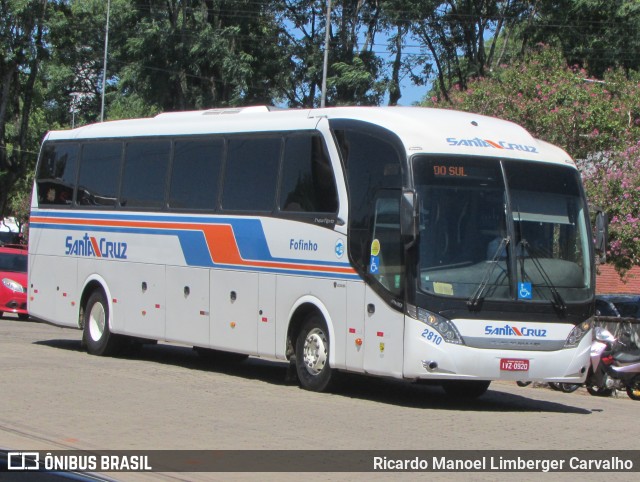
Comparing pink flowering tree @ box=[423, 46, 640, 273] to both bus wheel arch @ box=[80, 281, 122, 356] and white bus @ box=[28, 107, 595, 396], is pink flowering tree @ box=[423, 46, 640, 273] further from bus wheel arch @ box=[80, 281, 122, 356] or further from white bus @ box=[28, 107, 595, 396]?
bus wheel arch @ box=[80, 281, 122, 356]

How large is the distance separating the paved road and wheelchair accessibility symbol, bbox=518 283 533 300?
1412mm

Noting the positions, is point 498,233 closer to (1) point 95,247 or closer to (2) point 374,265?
(2) point 374,265

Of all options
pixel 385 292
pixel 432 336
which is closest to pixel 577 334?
pixel 432 336

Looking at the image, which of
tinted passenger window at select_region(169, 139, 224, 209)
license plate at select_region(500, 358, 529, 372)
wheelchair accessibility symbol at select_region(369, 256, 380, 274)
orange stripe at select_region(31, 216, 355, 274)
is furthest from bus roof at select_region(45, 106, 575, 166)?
license plate at select_region(500, 358, 529, 372)


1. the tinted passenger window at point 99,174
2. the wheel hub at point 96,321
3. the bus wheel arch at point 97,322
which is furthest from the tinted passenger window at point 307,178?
the wheel hub at point 96,321

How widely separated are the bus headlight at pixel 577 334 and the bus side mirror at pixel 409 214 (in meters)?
2.37

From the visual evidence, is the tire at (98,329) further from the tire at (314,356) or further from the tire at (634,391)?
the tire at (634,391)

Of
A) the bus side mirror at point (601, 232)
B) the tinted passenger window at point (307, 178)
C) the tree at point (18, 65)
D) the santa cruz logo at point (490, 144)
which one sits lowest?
the bus side mirror at point (601, 232)

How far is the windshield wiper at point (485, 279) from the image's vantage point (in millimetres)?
12883

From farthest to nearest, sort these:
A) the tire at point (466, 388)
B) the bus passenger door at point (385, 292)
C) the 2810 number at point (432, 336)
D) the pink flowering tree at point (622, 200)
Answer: the pink flowering tree at point (622, 200) → the tire at point (466, 388) → the bus passenger door at point (385, 292) → the 2810 number at point (432, 336)

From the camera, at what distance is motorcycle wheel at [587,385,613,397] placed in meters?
18.2

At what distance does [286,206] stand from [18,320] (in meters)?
16.0

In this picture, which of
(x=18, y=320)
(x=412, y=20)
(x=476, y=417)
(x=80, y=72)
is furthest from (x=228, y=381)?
(x=80, y=72)

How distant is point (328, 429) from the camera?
11.1 meters
